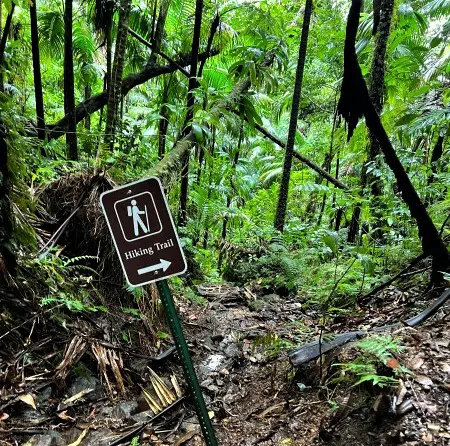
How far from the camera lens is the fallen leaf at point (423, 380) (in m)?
2.27

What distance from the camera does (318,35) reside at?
9297mm

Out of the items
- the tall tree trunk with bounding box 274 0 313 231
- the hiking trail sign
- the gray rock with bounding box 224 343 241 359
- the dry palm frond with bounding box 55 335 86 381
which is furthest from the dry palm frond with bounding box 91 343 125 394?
the tall tree trunk with bounding box 274 0 313 231

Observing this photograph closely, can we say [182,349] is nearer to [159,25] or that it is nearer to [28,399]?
[28,399]

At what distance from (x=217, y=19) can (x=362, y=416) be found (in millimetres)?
6904

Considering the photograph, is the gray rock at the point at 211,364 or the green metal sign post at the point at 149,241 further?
the gray rock at the point at 211,364

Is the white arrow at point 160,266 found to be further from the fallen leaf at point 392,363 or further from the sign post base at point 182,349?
the fallen leaf at point 392,363

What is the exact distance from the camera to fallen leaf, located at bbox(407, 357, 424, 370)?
2.41m

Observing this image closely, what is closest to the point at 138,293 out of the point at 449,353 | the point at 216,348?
the point at 216,348

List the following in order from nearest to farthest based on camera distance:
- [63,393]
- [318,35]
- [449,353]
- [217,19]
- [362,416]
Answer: [362,416]
[449,353]
[63,393]
[217,19]
[318,35]

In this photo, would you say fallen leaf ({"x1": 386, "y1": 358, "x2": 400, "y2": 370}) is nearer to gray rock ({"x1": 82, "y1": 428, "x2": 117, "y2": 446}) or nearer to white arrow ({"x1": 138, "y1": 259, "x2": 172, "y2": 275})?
white arrow ({"x1": 138, "y1": 259, "x2": 172, "y2": 275})

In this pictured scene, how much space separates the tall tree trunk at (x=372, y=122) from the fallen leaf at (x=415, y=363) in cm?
143

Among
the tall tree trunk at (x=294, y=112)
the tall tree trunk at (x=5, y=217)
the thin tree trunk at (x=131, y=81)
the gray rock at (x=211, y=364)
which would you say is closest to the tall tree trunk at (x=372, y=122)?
the gray rock at (x=211, y=364)

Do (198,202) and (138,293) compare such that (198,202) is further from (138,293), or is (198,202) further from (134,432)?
(134,432)

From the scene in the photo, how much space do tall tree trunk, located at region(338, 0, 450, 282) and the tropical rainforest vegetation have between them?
0.01 meters
